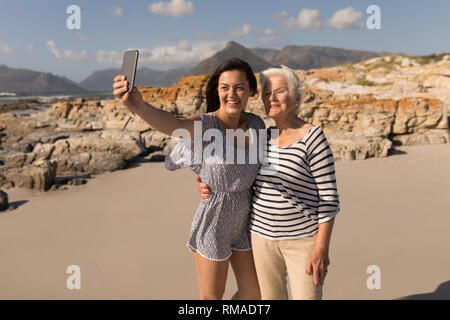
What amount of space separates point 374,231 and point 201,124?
313 centimetres

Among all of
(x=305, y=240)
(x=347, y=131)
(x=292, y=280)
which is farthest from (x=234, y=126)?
(x=347, y=131)

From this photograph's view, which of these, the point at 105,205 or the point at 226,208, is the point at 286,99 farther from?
the point at 105,205

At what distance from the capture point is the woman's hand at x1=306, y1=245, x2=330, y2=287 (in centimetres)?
168

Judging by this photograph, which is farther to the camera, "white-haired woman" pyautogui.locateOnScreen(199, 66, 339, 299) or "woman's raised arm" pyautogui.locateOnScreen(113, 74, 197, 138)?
"white-haired woman" pyautogui.locateOnScreen(199, 66, 339, 299)

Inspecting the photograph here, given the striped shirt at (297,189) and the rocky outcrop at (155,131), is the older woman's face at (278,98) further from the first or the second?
the rocky outcrop at (155,131)

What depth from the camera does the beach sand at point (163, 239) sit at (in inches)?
115

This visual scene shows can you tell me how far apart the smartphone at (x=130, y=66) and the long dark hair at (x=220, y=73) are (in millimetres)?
565

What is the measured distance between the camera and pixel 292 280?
1786mm

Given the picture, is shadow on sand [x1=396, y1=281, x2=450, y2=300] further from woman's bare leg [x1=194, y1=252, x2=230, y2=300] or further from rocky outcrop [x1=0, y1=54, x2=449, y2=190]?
rocky outcrop [x1=0, y1=54, x2=449, y2=190]

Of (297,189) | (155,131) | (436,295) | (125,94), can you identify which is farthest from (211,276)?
(155,131)

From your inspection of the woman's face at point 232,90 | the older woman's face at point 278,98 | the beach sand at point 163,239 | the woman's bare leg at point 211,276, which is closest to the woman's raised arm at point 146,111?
the woman's face at point 232,90

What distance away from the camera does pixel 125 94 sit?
56.0 inches

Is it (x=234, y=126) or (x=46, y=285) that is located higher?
(x=234, y=126)

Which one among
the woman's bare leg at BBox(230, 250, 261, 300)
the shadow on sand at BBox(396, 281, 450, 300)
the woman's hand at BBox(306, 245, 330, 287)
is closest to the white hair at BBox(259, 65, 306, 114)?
the woman's hand at BBox(306, 245, 330, 287)
